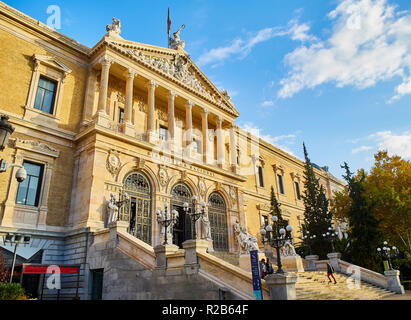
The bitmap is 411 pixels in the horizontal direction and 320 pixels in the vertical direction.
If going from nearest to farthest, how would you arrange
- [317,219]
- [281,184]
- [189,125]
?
[189,125] → [317,219] → [281,184]

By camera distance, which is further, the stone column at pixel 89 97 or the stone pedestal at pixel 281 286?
the stone column at pixel 89 97

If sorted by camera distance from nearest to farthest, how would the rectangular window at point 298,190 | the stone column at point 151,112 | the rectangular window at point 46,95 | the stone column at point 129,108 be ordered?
the rectangular window at point 46,95 → the stone column at point 129,108 → the stone column at point 151,112 → the rectangular window at point 298,190

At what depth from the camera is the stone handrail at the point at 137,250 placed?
37.0ft

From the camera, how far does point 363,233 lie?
21.2 m

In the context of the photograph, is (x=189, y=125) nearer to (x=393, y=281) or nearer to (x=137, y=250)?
(x=137, y=250)

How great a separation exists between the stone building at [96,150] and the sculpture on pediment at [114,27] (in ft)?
0.24

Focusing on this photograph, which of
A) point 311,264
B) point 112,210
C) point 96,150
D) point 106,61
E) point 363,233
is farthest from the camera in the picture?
point 363,233

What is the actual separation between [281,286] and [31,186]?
41.5 feet

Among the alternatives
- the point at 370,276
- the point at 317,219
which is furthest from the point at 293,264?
the point at 317,219

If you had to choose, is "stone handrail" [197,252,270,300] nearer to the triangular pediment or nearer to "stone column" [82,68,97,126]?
"stone column" [82,68,97,126]

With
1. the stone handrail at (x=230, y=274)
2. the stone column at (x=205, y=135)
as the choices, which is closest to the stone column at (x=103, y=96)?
the stone column at (x=205, y=135)

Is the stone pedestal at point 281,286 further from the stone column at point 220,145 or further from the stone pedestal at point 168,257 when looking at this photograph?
the stone column at point 220,145
